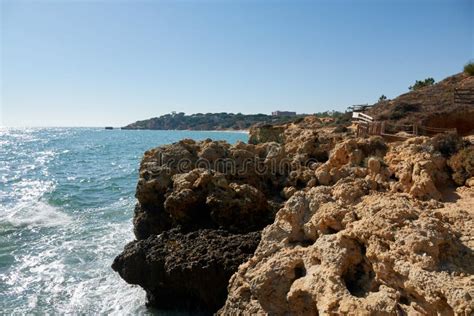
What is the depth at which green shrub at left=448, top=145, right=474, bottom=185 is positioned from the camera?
26.7ft

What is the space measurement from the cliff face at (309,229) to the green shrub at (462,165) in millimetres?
27

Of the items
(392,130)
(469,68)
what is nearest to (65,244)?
(392,130)

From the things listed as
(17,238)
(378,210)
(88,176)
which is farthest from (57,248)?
(88,176)

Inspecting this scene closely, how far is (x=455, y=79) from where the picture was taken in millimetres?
26188

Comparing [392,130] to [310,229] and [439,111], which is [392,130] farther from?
[310,229]

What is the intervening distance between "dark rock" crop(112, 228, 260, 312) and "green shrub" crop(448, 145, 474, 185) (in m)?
4.44

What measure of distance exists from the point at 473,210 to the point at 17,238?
14.6m

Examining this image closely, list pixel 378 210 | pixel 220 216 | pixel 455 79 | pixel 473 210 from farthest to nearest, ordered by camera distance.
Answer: pixel 455 79 → pixel 220 216 → pixel 473 210 → pixel 378 210

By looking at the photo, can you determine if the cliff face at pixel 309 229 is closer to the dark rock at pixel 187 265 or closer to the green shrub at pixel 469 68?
the dark rock at pixel 187 265

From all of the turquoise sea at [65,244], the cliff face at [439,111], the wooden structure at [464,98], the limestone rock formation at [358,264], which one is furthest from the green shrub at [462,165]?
the wooden structure at [464,98]

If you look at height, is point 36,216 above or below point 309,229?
below

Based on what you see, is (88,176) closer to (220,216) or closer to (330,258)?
(220,216)

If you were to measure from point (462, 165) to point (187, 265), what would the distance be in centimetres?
625

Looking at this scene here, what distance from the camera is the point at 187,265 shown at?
301 inches
